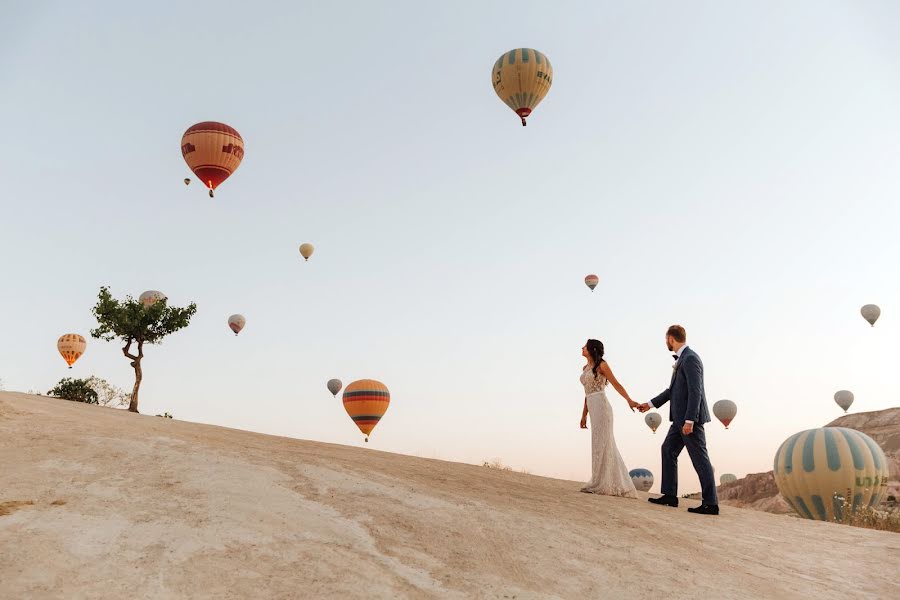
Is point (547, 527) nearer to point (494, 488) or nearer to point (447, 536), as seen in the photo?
point (447, 536)

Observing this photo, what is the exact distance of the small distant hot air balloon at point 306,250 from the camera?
2080 inches

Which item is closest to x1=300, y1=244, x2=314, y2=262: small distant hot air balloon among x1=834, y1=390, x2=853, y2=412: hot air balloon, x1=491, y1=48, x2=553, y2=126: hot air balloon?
x1=491, y1=48, x2=553, y2=126: hot air balloon

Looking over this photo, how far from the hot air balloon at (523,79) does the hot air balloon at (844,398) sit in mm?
53458

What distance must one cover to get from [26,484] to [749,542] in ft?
27.5

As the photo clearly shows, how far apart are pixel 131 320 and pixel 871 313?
6085 cm

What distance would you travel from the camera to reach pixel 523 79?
3584cm

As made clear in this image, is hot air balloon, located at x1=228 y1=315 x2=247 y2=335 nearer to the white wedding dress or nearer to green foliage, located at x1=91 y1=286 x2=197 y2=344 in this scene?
green foliage, located at x1=91 y1=286 x2=197 y2=344

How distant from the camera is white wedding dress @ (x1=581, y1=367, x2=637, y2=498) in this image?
11016 mm

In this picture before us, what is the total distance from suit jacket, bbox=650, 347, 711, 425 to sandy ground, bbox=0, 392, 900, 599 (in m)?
1.48

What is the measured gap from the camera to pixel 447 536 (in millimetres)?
6508

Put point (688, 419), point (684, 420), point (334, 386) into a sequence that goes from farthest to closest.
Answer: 1. point (334, 386)
2. point (684, 420)
3. point (688, 419)

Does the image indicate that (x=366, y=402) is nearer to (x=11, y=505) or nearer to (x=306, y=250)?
(x=306, y=250)

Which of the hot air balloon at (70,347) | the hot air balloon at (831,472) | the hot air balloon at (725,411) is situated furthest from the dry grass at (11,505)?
the hot air balloon at (725,411)

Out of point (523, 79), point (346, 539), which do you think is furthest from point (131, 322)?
point (346, 539)
